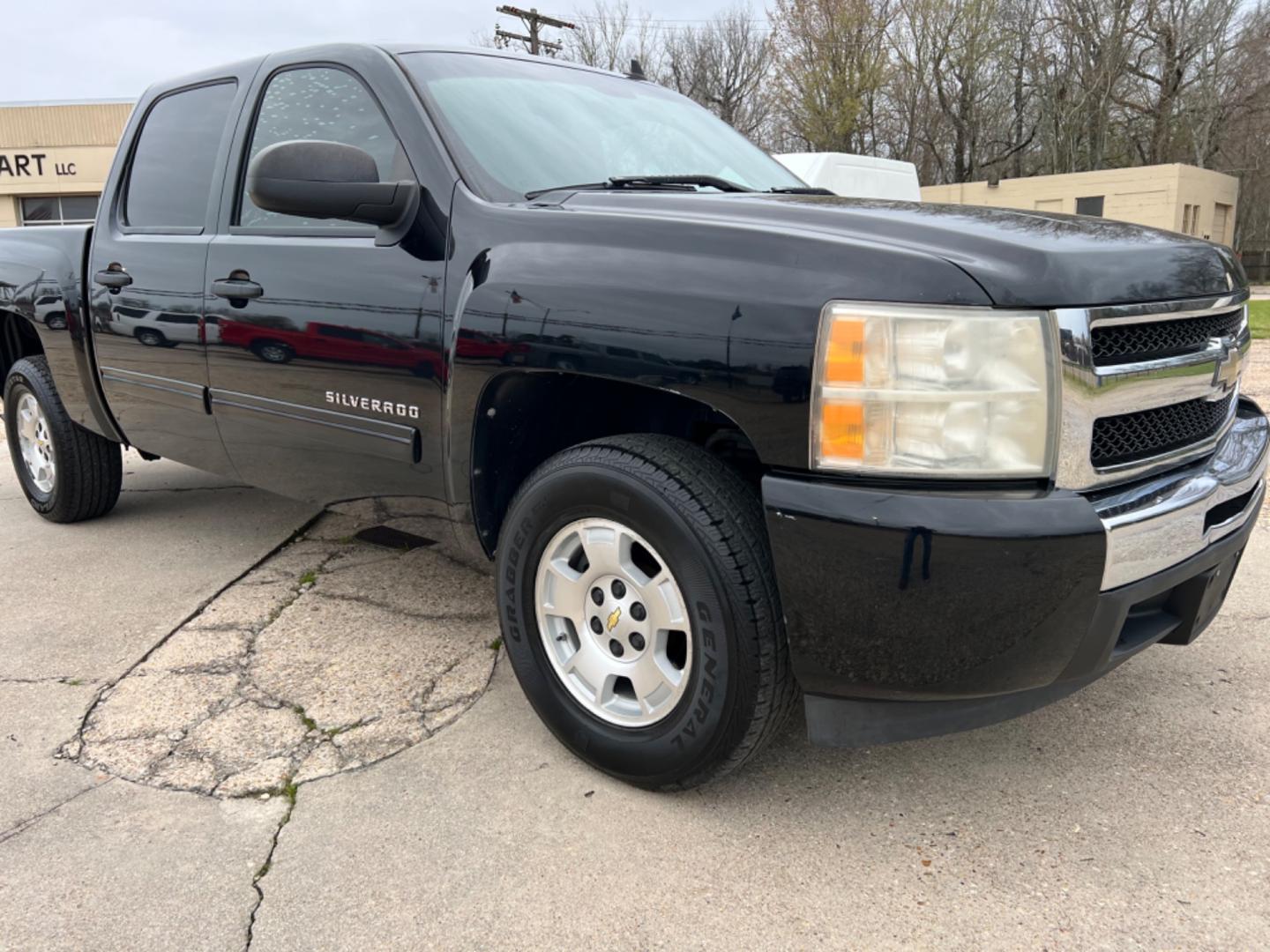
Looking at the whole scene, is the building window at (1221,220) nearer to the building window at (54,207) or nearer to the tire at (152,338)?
the tire at (152,338)

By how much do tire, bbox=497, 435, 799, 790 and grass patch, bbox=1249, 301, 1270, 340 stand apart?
11477mm

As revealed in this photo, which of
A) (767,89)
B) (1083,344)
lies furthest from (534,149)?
(767,89)

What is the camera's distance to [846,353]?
6.21ft

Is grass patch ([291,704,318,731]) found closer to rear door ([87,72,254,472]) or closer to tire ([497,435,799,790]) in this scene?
tire ([497,435,799,790])

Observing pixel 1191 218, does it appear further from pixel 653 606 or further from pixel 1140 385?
pixel 653 606

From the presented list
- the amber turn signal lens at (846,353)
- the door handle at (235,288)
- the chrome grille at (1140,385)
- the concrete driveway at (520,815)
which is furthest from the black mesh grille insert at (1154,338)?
the door handle at (235,288)

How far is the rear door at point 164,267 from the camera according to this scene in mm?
3475

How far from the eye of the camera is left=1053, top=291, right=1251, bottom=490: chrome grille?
1.90 metres

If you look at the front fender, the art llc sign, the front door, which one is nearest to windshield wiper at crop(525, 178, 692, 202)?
the front door

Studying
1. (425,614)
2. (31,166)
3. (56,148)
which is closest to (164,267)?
(425,614)

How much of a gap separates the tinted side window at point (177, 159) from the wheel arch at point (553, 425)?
167cm

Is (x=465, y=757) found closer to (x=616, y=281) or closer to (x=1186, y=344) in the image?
(x=616, y=281)

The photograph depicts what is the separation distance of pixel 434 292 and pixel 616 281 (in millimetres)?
626

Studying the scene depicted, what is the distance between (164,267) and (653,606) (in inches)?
92.7
